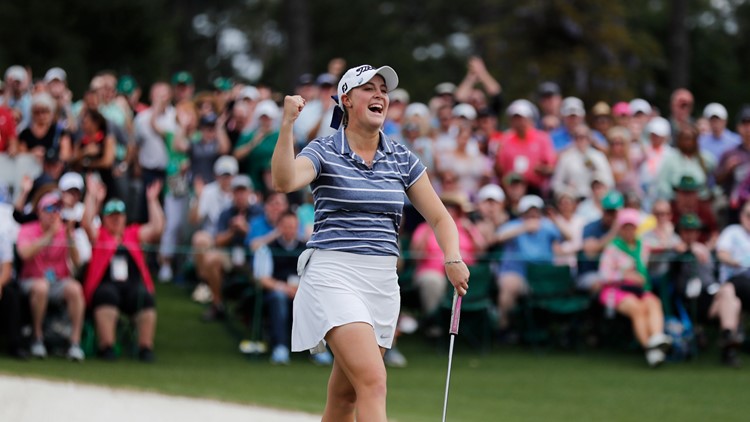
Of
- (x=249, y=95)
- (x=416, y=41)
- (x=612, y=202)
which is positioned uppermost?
(x=416, y=41)

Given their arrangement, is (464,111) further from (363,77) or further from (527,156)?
(363,77)

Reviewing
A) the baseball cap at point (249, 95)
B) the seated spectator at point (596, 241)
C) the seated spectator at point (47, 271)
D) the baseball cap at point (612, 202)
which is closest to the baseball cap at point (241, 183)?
the baseball cap at point (249, 95)

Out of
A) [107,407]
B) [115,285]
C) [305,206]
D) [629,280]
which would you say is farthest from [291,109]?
[305,206]

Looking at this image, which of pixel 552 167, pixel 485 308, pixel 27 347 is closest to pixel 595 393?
pixel 485 308

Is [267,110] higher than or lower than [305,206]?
higher

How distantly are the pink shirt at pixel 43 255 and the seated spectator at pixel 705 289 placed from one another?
599 centimetres

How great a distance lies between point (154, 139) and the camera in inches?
633

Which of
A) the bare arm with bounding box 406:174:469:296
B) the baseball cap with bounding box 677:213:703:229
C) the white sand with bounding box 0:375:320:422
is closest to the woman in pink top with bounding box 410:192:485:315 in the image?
the baseball cap with bounding box 677:213:703:229

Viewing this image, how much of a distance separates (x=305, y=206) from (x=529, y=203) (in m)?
2.32

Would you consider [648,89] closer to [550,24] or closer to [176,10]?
[550,24]

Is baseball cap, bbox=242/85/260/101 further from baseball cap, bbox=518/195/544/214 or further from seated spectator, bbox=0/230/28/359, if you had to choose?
seated spectator, bbox=0/230/28/359

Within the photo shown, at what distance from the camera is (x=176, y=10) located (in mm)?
39375

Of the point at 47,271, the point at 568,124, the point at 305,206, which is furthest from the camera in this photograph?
the point at 568,124

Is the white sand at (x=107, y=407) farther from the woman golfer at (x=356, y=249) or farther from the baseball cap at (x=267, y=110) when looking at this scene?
the baseball cap at (x=267, y=110)
